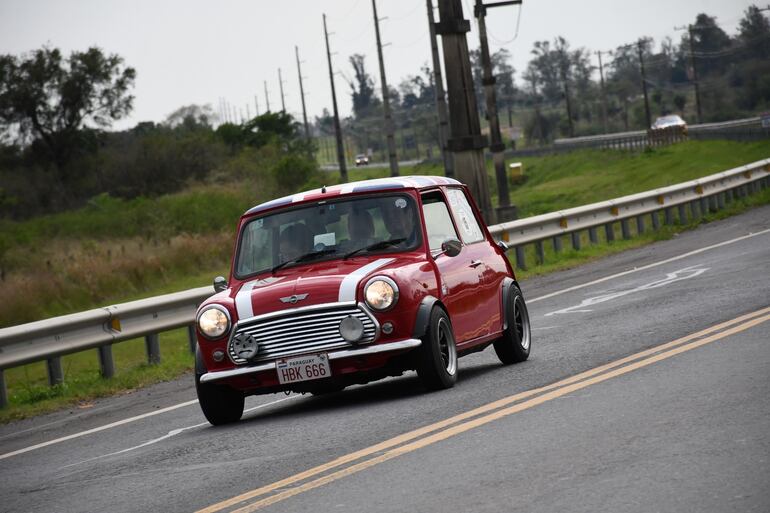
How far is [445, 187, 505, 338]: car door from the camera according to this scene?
11547 mm

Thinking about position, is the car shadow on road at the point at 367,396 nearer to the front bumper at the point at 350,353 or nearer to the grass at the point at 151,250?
the front bumper at the point at 350,353

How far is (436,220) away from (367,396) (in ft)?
5.31

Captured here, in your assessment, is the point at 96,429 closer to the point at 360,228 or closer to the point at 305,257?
the point at 305,257

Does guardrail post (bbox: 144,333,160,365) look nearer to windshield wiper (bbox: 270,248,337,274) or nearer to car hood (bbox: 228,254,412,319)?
windshield wiper (bbox: 270,248,337,274)

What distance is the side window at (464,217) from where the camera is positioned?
11977mm

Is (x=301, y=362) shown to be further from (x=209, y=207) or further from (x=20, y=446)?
(x=209, y=207)

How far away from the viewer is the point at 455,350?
10.6 metres

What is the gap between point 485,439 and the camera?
7.86 metres

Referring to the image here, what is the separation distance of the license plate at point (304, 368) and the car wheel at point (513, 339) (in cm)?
238

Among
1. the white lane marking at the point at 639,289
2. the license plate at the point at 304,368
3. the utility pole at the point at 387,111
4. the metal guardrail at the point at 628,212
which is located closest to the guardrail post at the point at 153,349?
the white lane marking at the point at 639,289

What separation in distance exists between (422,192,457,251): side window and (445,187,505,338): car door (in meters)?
0.10

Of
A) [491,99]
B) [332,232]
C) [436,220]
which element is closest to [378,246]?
[332,232]

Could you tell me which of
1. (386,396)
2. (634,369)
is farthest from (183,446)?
(634,369)

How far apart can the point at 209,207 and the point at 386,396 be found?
4739 cm
